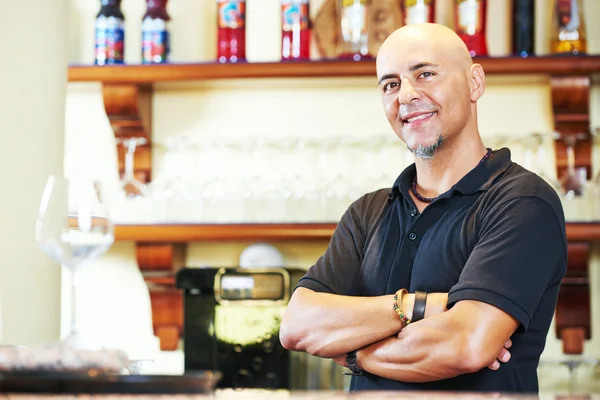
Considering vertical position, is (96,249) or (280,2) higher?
(280,2)

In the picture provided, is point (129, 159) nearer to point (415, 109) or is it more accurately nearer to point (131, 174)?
point (131, 174)

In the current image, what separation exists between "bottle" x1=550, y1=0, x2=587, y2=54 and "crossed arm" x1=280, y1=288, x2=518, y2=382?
4.73 feet

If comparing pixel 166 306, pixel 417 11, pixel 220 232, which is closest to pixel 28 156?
pixel 220 232

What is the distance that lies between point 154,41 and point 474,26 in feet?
3.40

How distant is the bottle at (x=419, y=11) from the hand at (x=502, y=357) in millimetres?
1470

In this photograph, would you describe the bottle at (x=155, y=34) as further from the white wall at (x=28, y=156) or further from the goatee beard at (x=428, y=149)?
the goatee beard at (x=428, y=149)

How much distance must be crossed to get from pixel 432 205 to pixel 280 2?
58.1 inches

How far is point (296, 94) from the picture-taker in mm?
3113

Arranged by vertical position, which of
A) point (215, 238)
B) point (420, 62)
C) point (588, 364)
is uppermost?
point (420, 62)

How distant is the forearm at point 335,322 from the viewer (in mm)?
1691

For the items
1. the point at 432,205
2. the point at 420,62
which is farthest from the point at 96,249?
the point at 420,62

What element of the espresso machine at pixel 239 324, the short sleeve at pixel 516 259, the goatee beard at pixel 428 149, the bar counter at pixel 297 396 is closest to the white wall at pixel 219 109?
the espresso machine at pixel 239 324

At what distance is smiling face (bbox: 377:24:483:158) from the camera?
1.91 metres

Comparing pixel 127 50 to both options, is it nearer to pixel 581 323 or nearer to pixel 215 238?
pixel 215 238
